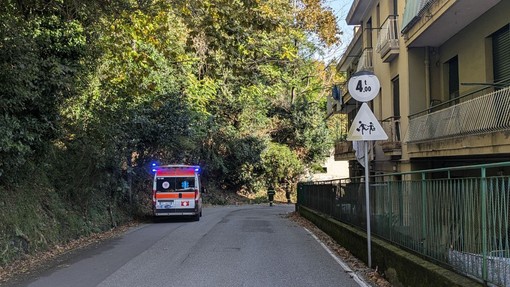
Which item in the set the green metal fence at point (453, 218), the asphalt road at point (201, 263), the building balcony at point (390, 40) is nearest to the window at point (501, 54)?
the building balcony at point (390, 40)

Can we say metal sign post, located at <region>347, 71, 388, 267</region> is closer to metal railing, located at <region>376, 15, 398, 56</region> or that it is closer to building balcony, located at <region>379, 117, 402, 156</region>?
building balcony, located at <region>379, 117, 402, 156</region>

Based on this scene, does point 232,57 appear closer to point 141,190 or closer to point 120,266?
point 120,266

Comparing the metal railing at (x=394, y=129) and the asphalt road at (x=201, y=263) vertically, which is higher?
the metal railing at (x=394, y=129)

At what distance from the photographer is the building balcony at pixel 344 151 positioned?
86.6 feet

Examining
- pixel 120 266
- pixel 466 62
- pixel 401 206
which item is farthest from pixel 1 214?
pixel 466 62

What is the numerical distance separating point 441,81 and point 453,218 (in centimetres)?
1201

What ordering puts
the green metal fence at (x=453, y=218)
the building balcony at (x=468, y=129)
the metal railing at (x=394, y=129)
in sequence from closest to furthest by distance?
the green metal fence at (x=453, y=218) → the building balcony at (x=468, y=129) → the metal railing at (x=394, y=129)

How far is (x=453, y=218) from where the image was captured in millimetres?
6055

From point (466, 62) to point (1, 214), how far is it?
13.4m

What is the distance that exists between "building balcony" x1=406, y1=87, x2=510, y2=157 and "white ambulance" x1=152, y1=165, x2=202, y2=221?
1017cm

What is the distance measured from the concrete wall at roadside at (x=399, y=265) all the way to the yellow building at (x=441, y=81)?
149 inches

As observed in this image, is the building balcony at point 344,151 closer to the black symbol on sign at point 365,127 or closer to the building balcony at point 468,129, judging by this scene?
the building balcony at point 468,129

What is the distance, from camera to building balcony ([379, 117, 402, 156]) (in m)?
18.0

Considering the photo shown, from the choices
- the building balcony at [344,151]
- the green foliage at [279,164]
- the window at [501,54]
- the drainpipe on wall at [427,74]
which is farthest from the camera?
the green foliage at [279,164]
